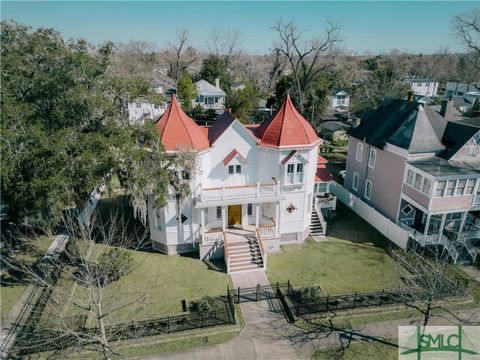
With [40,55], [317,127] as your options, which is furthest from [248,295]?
[317,127]

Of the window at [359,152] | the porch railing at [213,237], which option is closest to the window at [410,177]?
the window at [359,152]

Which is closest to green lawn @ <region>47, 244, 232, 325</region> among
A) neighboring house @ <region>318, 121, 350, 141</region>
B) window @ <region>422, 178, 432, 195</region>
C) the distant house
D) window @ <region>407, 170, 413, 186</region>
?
window @ <region>422, 178, 432, 195</region>

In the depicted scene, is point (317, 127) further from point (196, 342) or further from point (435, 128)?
point (196, 342)

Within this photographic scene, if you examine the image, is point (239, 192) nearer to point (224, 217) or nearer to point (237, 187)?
point (237, 187)

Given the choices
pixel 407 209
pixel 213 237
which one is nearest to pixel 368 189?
pixel 407 209

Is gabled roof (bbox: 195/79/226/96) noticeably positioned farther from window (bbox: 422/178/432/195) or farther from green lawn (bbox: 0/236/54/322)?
window (bbox: 422/178/432/195)

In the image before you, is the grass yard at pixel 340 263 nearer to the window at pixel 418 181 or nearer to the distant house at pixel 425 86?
the window at pixel 418 181
